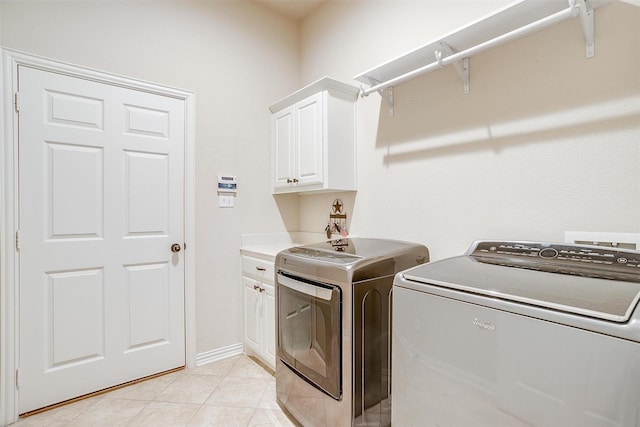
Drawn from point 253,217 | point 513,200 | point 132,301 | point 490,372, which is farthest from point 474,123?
point 132,301

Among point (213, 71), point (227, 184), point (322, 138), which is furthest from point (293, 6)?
point (227, 184)

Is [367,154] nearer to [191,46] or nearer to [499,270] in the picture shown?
[499,270]

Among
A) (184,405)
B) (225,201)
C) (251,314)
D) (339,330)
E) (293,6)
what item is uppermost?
(293,6)

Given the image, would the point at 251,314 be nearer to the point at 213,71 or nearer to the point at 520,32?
the point at 213,71

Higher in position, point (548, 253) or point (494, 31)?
point (494, 31)

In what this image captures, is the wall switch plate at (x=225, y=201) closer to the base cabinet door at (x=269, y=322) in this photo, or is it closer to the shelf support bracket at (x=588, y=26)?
the base cabinet door at (x=269, y=322)

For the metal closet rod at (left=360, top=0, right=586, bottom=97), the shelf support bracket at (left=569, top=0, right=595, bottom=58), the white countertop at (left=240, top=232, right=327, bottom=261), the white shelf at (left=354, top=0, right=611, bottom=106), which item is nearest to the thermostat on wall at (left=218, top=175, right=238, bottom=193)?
the white countertop at (left=240, top=232, right=327, bottom=261)

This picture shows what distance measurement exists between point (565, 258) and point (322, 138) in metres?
1.58

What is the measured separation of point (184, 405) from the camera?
195 cm

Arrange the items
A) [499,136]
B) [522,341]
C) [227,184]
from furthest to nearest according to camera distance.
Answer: [227,184]
[499,136]
[522,341]

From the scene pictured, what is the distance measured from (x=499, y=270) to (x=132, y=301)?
7.54 feet

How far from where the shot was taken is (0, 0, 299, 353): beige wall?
2014 millimetres

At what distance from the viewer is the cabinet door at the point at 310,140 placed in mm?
2283

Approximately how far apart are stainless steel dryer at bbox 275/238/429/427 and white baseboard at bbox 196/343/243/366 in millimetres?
927
